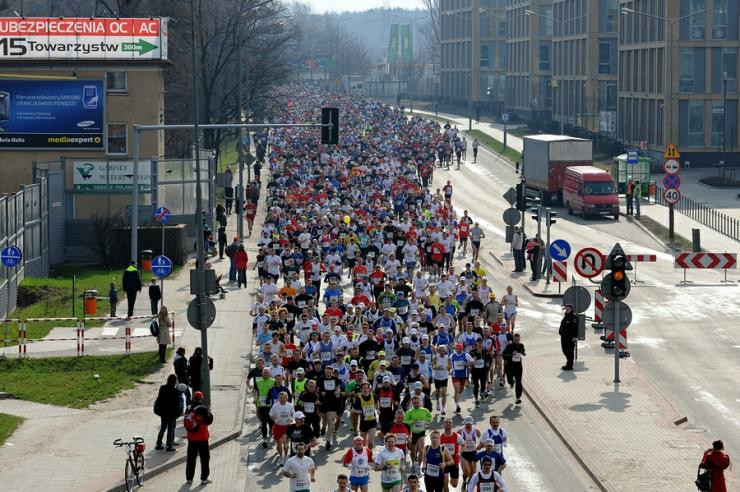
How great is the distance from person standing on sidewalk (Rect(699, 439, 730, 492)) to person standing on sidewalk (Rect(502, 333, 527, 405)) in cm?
791

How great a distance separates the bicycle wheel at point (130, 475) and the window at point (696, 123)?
64306mm

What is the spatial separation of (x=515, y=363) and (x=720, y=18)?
5772 cm

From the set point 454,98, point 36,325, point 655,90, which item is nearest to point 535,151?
point 655,90

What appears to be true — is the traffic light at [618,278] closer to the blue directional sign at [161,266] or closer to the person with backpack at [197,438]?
the person with backpack at [197,438]

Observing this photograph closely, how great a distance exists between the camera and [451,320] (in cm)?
2964

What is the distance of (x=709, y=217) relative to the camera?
191 feet

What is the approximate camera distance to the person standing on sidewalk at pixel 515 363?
2641 centimetres

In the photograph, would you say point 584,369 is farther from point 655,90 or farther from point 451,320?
point 655,90

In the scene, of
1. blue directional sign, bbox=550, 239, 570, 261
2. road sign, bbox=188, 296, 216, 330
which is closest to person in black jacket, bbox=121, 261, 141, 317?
road sign, bbox=188, 296, 216, 330

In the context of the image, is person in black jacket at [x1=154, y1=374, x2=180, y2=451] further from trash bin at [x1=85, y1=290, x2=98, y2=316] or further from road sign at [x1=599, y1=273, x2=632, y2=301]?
trash bin at [x1=85, y1=290, x2=98, y2=316]

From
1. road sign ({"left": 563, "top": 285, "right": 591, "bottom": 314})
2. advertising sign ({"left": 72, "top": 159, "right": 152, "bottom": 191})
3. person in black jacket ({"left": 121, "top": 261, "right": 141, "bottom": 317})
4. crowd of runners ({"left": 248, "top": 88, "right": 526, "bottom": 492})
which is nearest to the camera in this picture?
crowd of runners ({"left": 248, "top": 88, "right": 526, "bottom": 492})

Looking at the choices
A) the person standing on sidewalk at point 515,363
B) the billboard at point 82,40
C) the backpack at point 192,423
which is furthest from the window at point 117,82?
the backpack at point 192,423

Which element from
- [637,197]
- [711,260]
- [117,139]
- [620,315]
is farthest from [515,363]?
[637,197]

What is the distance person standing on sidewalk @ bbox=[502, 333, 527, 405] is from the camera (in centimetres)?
2641
